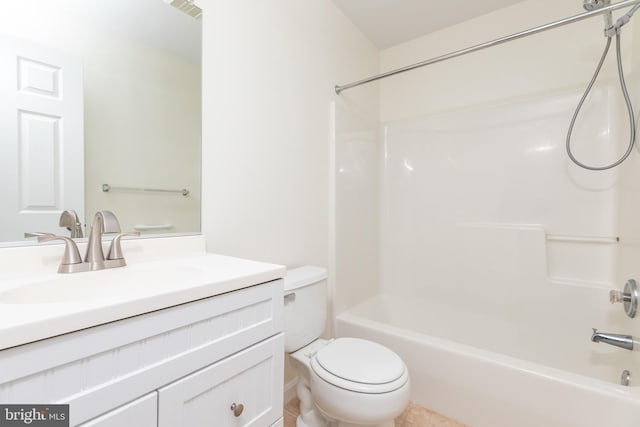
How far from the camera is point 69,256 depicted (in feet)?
2.69

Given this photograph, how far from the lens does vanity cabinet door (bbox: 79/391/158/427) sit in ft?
1.68

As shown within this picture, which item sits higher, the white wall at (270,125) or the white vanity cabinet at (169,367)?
the white wall at (270,125)

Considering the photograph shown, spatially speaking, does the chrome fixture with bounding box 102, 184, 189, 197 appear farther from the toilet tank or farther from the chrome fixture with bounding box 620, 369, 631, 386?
the chrome fixture with bounding box 620, 369, 631, 386

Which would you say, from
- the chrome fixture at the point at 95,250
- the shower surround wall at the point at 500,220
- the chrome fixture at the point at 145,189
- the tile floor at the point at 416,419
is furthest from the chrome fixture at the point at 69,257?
the shower surround wall at the point at 500,220

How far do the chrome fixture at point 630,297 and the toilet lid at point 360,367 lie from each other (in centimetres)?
109

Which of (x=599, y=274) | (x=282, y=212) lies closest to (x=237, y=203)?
(x=282, y=212)

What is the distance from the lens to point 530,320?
1.83m

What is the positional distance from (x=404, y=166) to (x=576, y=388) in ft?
5.31

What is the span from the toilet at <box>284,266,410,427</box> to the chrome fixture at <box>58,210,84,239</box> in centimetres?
76

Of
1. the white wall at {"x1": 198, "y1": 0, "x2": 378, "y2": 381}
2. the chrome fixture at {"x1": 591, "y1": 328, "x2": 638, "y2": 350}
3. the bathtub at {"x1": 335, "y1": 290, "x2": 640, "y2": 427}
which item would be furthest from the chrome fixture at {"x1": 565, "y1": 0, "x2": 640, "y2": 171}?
the white wall at {"x1": 198, "y1": 0, "x2": 378, "y2": 381}

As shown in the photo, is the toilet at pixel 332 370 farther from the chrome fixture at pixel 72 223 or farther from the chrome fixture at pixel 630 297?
the chrome fixture at pixel 630 297

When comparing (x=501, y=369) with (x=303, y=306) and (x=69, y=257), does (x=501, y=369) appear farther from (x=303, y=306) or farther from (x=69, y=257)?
(x=69, y=257)

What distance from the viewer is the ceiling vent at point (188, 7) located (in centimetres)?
114

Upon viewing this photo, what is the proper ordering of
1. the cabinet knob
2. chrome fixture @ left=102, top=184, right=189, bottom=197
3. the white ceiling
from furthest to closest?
the white ceiling
chrome fixture @ left=102, top=184, right=189, bottom=197
the cabinet knob
